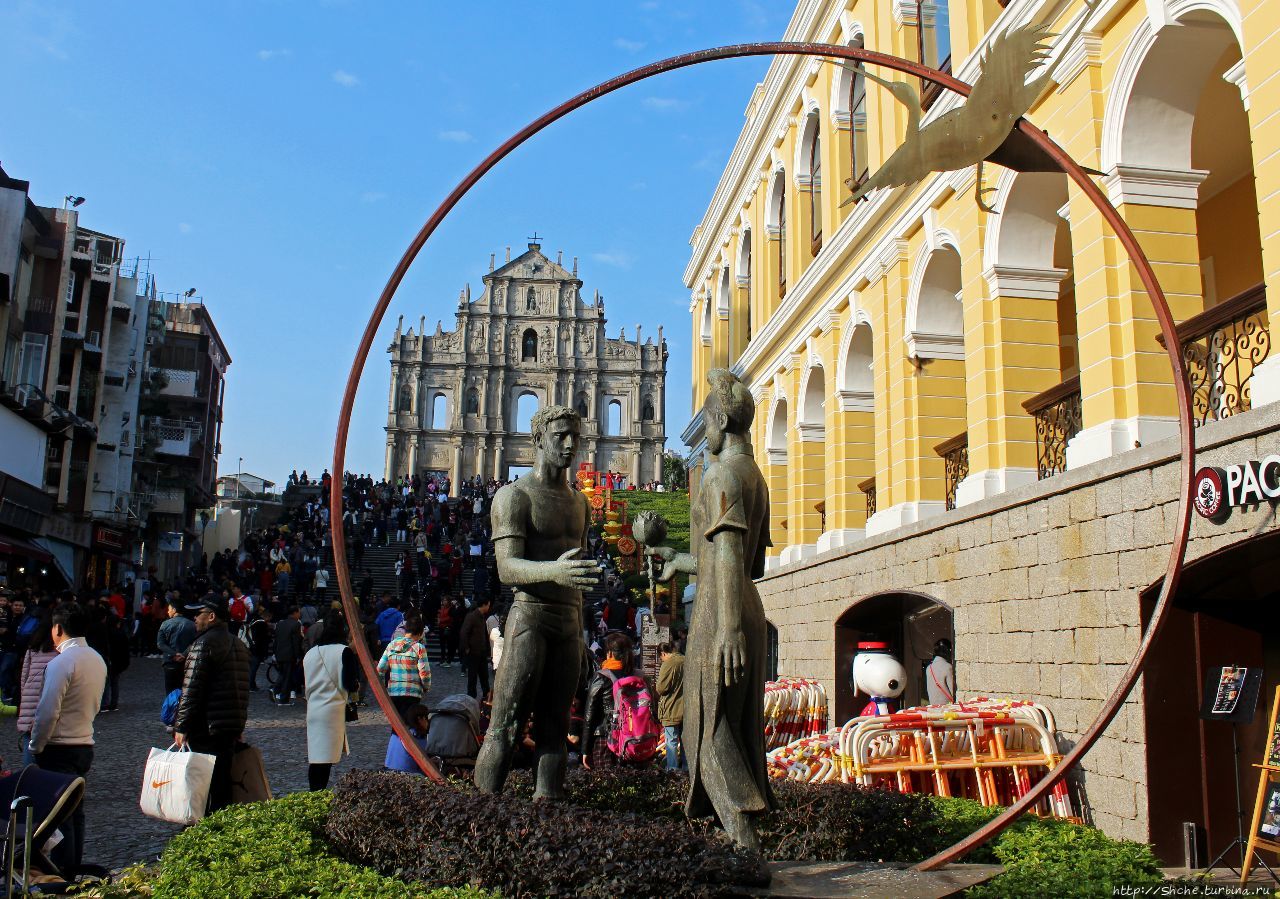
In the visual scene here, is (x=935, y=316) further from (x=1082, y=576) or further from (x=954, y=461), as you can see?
(x=1082, y=576)

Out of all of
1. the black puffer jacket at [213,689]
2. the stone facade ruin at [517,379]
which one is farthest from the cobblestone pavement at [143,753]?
the stone facade ruin at [517,379]

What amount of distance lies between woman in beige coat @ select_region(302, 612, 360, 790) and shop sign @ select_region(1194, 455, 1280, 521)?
6.71 m

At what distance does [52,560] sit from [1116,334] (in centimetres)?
2666

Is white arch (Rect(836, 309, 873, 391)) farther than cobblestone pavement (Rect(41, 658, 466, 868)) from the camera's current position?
Yes

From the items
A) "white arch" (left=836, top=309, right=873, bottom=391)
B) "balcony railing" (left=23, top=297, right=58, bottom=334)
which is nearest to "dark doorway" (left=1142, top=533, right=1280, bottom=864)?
"white arch" (left=836, top=309, right=873, bottom=391)

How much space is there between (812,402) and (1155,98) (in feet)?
35.5

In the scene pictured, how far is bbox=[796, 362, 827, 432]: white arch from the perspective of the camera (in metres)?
20.4

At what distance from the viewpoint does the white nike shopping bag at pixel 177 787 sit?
6.57 m

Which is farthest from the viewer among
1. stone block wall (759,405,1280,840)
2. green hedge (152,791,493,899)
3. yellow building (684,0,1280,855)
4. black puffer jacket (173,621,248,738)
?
yellow building (684,0,1280,855)

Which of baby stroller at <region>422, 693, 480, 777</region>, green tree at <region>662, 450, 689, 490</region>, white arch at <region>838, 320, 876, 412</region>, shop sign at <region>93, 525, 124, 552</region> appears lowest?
baby stroller at <region>422, 693, 480, 777</region>

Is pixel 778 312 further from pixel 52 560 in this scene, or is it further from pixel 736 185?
pixel 52 560

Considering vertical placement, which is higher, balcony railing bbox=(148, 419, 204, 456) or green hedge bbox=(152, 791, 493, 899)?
balcony railing bbox=(148, 419, 204, 456)

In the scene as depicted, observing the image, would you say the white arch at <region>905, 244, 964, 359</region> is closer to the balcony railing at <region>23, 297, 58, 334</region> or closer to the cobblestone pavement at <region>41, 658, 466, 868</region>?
the cobblestone pavement at <region>41, 658, 466, 868</region>

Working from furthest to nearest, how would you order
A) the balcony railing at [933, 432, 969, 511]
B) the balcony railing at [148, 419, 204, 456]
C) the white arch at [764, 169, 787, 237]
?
1. the balcony railing at [148, 419, 204, 456]
2. the white arch at [764, 169, 787, 237]
3. the balcony railing at [933, 432, 969, 511]
